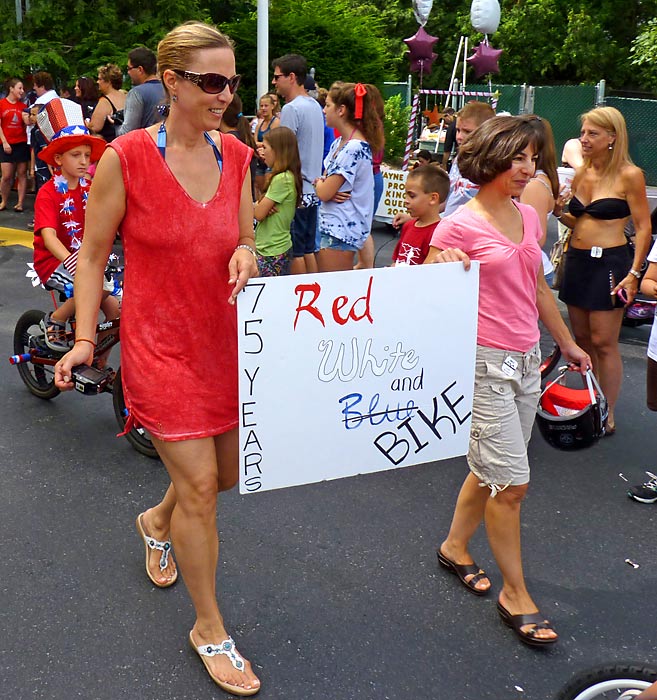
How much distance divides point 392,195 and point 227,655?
8541 mm

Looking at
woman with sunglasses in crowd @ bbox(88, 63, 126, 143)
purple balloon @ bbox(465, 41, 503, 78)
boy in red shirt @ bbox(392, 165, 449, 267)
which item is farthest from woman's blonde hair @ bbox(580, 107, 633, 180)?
purple balloon @ bbox(465, 41, 503, 78)

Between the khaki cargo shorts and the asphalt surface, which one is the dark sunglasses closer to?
the asphalt surface

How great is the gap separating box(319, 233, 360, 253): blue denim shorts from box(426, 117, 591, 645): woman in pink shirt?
10.6ft

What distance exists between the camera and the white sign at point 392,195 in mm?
10633

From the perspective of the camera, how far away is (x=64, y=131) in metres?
5.04

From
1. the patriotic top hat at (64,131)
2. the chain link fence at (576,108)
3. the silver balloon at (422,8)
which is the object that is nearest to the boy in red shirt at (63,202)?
the patriotic top hat at (64,131)

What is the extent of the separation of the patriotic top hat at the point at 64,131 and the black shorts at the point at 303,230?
8.13 ft

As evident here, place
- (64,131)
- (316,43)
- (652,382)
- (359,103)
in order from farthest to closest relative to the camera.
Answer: (316,43) < (359,103) < (64,131) < (652,382)

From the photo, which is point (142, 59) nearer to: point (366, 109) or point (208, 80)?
point (366, 109)

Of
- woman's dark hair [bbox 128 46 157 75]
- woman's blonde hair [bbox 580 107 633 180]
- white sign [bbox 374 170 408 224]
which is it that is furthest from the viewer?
white sign [bbox 374 170 408 224]

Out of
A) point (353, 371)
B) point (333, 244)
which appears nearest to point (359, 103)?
point (333, 244)

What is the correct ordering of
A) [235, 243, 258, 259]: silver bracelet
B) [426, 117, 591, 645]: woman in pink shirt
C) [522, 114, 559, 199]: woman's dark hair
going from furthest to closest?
[522, 114, 559, 199]: woman's dark hair → [426, 117, 591, 645]: woman in pink shirt → [235, 243, 258, 259]: silver bracelet

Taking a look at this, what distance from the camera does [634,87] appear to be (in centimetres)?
3484

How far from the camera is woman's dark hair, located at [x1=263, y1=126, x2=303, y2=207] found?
6.20 meters
